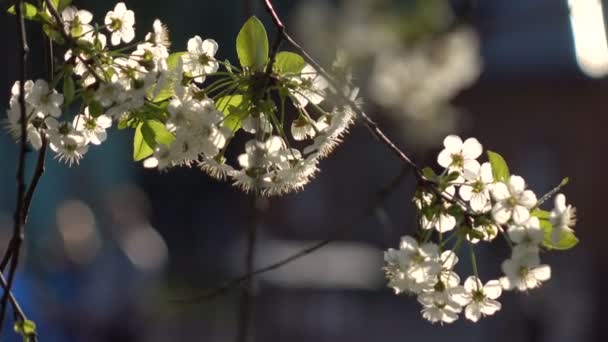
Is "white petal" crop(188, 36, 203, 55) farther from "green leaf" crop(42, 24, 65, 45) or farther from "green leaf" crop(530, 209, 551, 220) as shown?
"green leaf" crop(530, 209, 551, 220)

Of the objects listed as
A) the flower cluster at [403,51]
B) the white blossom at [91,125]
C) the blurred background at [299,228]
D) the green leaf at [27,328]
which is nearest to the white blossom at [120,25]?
the white blossom at [91,125]

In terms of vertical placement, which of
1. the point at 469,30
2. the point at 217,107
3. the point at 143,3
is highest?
the point at 143,3

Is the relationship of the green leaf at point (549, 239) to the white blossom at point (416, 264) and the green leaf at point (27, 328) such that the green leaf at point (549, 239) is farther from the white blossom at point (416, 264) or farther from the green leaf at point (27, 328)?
the green leaf at point (27, 328)

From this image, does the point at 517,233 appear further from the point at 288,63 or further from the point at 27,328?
the point at 27,328

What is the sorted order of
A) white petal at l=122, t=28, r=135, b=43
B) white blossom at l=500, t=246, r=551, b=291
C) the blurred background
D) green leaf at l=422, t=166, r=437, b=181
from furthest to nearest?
the blurred background
white petal at l=122, t=28, r=135, b=43
green leaf at l=422, t=166, r=437, b=181
white blossom at l=500, t=246, r=551, b=291

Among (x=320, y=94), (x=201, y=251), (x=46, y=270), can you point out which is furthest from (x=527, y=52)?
(x=320, y=94)

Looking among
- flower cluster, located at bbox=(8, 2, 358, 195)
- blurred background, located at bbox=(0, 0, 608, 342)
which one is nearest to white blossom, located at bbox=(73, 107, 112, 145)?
flower cluster, located at bbox=(8, 2, 358, 195)

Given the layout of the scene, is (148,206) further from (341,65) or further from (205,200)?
(341,65)
